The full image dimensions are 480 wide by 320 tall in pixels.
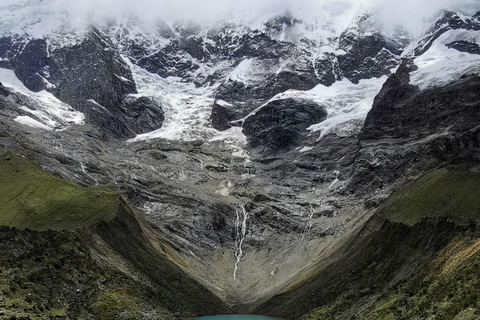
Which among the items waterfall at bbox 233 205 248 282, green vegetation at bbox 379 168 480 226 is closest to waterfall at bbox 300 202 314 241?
waterfall at bbox 233 205 248 282

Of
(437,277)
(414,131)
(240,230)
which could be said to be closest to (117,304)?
(437,277)

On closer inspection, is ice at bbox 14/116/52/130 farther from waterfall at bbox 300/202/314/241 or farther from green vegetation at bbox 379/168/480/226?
green vegetation at bbox 379/168/480/226

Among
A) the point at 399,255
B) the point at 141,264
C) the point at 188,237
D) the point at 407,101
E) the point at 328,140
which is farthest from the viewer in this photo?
the point at 328,140

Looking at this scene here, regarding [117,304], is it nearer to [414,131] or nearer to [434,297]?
[434,297]

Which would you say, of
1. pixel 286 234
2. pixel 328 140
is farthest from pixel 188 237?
pixel 328 140

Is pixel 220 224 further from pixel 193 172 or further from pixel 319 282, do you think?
pixel 319 282

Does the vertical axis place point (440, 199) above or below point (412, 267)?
above
